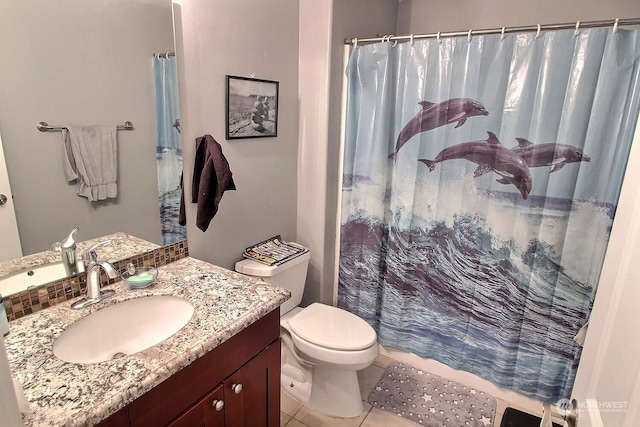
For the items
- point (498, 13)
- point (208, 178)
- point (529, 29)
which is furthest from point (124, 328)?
point (498, 13)

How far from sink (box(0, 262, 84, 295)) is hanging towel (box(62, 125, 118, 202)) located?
0.26 meters

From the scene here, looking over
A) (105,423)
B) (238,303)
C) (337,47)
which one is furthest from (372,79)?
(105,423)

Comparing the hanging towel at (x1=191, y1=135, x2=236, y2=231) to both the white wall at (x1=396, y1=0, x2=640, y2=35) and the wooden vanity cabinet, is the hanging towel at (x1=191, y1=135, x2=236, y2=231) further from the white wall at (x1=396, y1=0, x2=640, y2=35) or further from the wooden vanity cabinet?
the white wall at (x1=396, y1=0, x2=640, y2=35)

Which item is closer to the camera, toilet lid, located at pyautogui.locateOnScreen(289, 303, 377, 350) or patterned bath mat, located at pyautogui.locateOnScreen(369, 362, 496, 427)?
toilet lid, located at pyautogui.locateOnScreen(289, 303, 377, 350)

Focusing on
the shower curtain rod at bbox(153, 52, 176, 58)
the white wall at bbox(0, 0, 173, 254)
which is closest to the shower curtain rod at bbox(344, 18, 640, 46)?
the shower curtain rod at bbox(153, 52, 176, 58)

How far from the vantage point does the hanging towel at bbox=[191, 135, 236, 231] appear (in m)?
1.60

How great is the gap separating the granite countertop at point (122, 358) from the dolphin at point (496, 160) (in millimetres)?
1153

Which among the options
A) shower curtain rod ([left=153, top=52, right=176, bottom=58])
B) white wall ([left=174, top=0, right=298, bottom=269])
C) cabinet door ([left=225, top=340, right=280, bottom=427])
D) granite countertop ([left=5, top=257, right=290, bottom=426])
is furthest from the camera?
white wall ([left=174, top=0, right=298, bottom=269])

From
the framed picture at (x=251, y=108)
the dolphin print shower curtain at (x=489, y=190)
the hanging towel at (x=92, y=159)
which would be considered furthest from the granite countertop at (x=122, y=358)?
the dolphin print shower curtain at (x=489, y=190)

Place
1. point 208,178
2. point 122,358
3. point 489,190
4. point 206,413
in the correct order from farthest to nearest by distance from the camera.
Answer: point 489,190
point 208,178
point 206,413
point 122,358

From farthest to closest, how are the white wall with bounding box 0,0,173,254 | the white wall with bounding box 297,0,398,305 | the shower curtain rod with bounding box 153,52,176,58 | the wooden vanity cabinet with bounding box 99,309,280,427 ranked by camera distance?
the white wall with bounding box 297,0,398,305 → the shower curtain rod with bounding box 153,52,176,58 → the white wall with bounding box 0,0,173,254 → the wooden vanity cabinet with bounding box 99,309,280,427

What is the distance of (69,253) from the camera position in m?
1.31

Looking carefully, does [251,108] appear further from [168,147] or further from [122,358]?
[122,358]

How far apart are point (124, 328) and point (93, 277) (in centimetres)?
20
